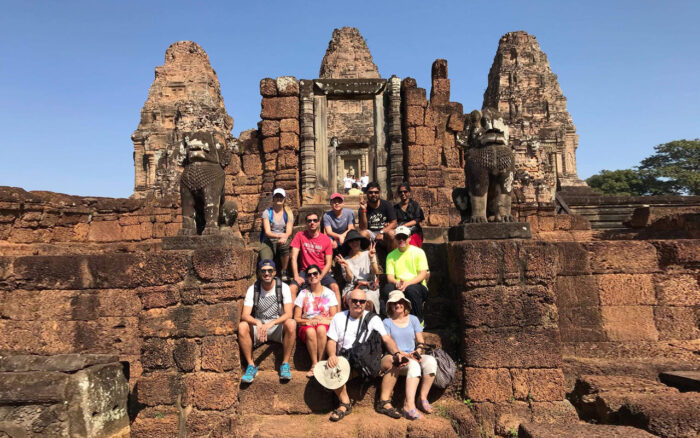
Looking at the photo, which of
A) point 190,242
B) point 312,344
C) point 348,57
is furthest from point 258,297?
point 348,57

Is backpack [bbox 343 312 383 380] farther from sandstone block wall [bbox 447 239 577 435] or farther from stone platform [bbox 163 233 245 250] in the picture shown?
stone platform [bbox 163 233 245 250]

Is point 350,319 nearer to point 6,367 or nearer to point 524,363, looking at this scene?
point 524,363

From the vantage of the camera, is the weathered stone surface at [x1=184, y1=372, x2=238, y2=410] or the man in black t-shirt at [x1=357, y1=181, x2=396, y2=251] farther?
the man in black t-shirt at [x1=357, y1=181, x2=396, y2=251]

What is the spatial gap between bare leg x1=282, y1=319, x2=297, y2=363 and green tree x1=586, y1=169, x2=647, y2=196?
45.3m

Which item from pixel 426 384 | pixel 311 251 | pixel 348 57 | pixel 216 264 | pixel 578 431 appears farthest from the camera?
pixel 348 57

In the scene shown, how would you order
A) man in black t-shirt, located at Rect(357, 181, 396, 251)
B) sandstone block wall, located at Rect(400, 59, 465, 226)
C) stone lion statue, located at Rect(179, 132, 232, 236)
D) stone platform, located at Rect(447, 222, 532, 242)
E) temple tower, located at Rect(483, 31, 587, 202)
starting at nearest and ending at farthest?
stone platform, located at Rect(447, 222, 532, 242), stone lion statue, located at Rect(179, 132, 232, 236), man in black t-shirt, located at Rect(357, 181, 396, 251), sandstone block wall, located at Rect(400, 59, 465, 226), temple tower, located at Rect(483, 31, 587, 202)

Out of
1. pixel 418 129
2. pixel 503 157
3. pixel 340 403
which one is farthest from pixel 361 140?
pixel 340 403

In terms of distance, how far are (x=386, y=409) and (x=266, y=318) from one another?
5.14 ft

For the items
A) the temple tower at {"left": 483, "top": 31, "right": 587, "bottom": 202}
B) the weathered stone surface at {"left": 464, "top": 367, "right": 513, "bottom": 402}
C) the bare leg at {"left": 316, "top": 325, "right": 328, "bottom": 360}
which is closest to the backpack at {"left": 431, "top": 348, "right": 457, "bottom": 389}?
the weathered stone surface at {"left": 464, "top": 367, "right": 513, "bottom": 402}

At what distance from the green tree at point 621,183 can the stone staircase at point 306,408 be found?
4515 cm

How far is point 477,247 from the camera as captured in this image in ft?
14.7

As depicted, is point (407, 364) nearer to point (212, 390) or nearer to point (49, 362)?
point (212, 390)

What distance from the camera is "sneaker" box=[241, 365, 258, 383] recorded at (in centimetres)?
445

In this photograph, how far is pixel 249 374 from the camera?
449 centimetres
